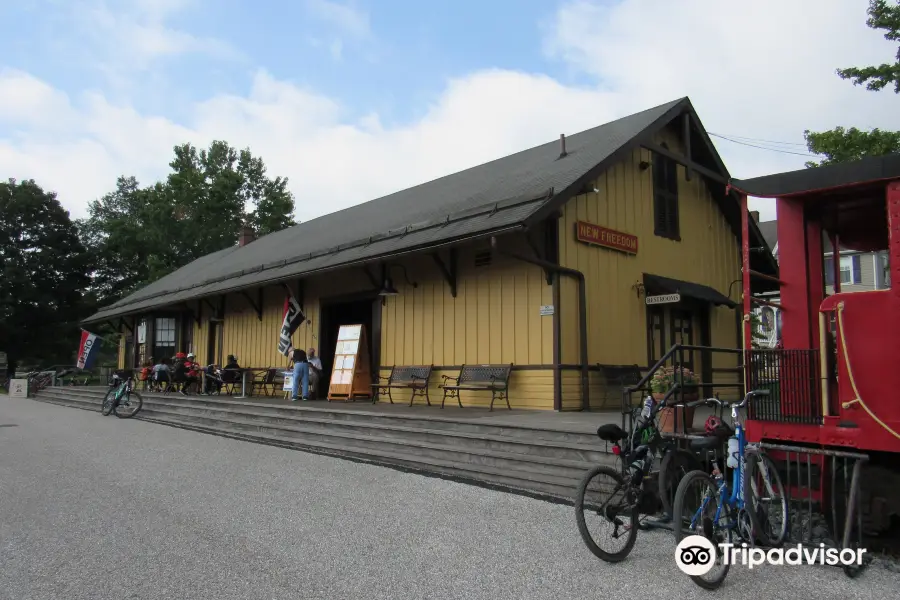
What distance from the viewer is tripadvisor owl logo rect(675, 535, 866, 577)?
4004 mm

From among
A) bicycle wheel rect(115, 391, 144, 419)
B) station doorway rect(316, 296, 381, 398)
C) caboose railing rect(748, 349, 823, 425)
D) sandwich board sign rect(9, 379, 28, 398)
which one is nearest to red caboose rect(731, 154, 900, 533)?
caboose railing rect(748, 349, 823, 425)

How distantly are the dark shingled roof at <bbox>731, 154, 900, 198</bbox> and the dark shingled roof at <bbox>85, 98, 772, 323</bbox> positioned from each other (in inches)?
163

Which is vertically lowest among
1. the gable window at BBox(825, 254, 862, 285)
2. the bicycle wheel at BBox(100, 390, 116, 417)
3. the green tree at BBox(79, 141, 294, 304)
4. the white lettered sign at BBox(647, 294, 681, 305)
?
the bicycle wheel at BBox(100, 390, 116, 417)

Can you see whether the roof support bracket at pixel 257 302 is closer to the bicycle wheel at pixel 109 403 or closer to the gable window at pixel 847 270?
the bicycle wheel at pixel 109 403

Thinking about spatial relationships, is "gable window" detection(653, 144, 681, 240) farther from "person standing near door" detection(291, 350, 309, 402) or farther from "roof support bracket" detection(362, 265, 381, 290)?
"person standing near door" detection(291, 350, 309, 402)

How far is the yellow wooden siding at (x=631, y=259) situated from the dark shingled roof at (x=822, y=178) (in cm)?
522

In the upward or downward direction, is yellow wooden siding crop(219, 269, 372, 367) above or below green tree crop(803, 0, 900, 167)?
below

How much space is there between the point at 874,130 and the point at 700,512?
53.1 feet

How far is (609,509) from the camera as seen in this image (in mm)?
4406

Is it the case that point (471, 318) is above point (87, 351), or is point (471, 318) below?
above

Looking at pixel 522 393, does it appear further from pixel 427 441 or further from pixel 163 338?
pixel 163 338

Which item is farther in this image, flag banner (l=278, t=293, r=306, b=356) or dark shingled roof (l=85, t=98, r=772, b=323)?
flag banner (l=278, t=293, r=306, b=356)

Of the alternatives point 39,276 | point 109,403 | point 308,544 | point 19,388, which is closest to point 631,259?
point 308,544

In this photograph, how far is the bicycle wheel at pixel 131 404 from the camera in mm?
14428
